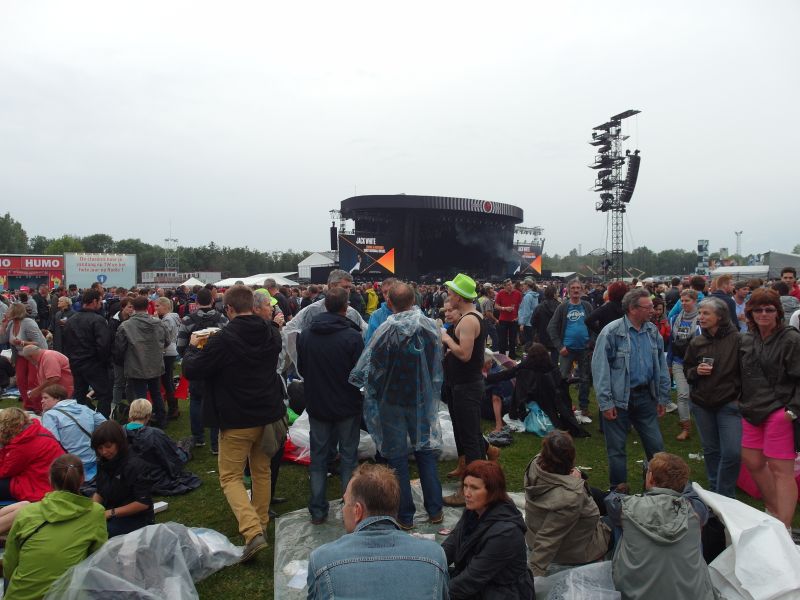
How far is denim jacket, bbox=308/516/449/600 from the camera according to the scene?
1561 millimetres

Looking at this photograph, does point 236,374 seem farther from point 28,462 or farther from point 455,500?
point 455,500

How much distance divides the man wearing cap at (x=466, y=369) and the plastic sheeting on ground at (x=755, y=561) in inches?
61.9

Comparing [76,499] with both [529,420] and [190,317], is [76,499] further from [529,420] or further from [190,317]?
[529,420]

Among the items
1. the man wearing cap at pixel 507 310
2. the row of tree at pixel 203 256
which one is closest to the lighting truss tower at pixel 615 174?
the man wearing cap at pixel 507 310

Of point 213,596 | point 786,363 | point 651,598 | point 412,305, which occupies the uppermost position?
point 412,305

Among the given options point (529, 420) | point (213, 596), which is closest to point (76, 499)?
point (213, 596)

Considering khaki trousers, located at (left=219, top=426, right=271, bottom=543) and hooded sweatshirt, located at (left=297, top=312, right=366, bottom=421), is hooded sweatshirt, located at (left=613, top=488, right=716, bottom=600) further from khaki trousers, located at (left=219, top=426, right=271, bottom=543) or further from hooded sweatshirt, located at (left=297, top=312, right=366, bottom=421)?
khaki trousers, located at (left=219, top=426, right=271, bottom=543)

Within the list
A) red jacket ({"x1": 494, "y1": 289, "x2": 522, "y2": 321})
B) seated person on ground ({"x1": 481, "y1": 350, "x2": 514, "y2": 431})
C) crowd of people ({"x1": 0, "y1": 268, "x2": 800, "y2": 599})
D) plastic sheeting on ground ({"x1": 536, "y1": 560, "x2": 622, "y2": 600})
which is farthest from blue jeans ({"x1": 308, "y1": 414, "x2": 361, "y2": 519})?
red jacket ({"x1": 494, "y1": 289, "x2": 522, "y2": 321})

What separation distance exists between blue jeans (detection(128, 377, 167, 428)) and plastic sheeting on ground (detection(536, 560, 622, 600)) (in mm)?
4788

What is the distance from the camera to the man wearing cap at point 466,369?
3849 millimetres

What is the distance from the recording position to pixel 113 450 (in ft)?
10.9

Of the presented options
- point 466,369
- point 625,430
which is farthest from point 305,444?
point 625,430

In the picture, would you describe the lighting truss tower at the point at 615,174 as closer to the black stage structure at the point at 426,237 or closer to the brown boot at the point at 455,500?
the black stage structure at the point at 426,237

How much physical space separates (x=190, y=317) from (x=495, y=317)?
7.04 metres
